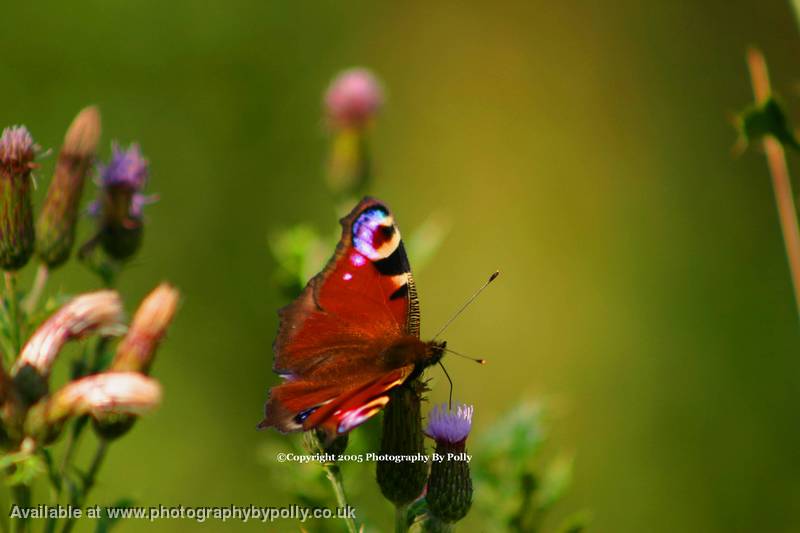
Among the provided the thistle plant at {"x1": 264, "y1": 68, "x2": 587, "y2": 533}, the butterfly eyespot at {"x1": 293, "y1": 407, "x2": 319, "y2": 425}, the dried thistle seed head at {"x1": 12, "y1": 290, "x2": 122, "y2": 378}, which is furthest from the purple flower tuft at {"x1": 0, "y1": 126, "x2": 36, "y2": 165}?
the butterfly eyespot at {"x1": 293, "y1": 407, "x2": 319, "y2": 425}

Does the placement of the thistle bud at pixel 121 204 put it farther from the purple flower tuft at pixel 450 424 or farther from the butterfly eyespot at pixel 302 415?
the purple flower tuft at pixel 450 424

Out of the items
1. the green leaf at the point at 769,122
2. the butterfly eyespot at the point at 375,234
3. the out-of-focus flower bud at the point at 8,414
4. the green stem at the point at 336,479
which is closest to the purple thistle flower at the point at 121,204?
the butterfly eyespot at the point at 375,234

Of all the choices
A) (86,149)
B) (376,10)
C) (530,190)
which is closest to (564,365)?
(530,190)

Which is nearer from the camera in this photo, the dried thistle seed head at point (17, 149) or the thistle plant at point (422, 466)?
the thistle plant at point (422, 466)

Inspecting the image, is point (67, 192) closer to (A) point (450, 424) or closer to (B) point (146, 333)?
(B) point (146, 333)

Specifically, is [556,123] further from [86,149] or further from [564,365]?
[86,149]

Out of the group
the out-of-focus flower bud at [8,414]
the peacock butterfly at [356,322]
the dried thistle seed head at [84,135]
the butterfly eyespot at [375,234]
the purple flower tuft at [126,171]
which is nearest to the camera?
the out-of-focus flower bud at [8,414]

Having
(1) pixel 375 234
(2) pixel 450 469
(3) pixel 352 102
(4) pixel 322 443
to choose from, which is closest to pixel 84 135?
(1) pixel 375 234
